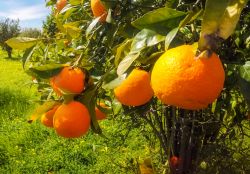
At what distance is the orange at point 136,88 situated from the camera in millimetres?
891

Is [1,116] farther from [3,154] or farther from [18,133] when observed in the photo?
[3,154]

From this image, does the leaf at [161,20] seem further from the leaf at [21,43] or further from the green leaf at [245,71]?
the leaf at [21,43]

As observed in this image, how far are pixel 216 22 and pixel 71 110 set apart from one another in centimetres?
50


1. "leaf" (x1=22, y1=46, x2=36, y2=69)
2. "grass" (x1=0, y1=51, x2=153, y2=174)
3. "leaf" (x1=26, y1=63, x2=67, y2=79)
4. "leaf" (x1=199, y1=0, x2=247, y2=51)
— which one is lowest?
"grass" (x1=0, y1=51, x2=153, y2=174)

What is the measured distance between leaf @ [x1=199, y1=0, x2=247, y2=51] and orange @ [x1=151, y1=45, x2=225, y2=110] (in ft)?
0.13

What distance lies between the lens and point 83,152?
496 centimetres

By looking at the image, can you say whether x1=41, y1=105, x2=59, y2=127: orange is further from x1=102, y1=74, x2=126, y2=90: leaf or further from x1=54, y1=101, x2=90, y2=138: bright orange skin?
x1=102, y1=74, x2=126, y2=90: leaf

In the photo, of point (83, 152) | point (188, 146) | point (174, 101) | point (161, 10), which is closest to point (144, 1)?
point (161, 10)

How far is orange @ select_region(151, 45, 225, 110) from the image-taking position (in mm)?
644

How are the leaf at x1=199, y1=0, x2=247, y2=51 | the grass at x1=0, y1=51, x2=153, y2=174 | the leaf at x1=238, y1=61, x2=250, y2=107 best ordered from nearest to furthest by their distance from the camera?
the leaf at x1=199, y1=0, x2=247, y2=51 → the leaf at x1=238, y1=61, x2=250, y2=107 → the grass at x1=0, y1=51, x2=153, y2=174

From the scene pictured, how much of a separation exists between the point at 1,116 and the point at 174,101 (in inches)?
247

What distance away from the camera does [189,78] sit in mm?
644

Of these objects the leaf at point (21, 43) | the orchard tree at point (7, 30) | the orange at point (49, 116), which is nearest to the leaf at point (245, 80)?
the orange at point (49, 116)

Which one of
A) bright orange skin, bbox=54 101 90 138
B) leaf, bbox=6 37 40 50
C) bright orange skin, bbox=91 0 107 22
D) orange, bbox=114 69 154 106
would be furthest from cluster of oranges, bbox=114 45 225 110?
leaf, bbox=6 37 40 50
